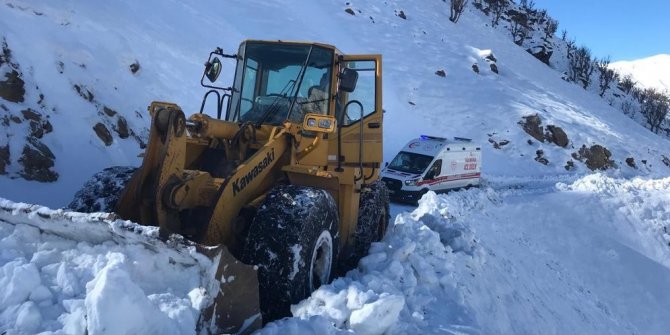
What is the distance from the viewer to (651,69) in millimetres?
136875

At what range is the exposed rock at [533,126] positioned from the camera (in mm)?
32375

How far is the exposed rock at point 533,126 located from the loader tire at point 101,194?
29.4 metres

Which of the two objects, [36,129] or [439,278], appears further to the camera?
[36,129]

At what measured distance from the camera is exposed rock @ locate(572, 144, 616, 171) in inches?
1282

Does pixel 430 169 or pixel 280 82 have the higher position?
pixel 280 82

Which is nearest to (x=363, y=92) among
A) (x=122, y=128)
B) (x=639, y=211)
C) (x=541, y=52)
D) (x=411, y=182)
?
(x=122, y=128)

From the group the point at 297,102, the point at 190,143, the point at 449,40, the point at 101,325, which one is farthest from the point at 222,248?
the point at 449,40

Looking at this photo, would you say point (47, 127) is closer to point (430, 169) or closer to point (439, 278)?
point (439, 278)

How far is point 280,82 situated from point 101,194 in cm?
225

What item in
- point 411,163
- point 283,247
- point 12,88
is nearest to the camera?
point 283,247

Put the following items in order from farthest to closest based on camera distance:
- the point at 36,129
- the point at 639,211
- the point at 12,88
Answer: the point at 639,211 → the point at 12,88 → the point at 36,129

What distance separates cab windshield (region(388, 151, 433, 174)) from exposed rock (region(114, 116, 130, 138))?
883 centimetres

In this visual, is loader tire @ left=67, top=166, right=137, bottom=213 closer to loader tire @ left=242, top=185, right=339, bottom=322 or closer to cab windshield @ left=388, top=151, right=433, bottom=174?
loader tire @ left=242, top=185, right=339, bottom=322

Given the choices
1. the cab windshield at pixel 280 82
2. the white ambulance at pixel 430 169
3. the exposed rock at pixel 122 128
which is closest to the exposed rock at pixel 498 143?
the white ambulance at pixel 430 169
